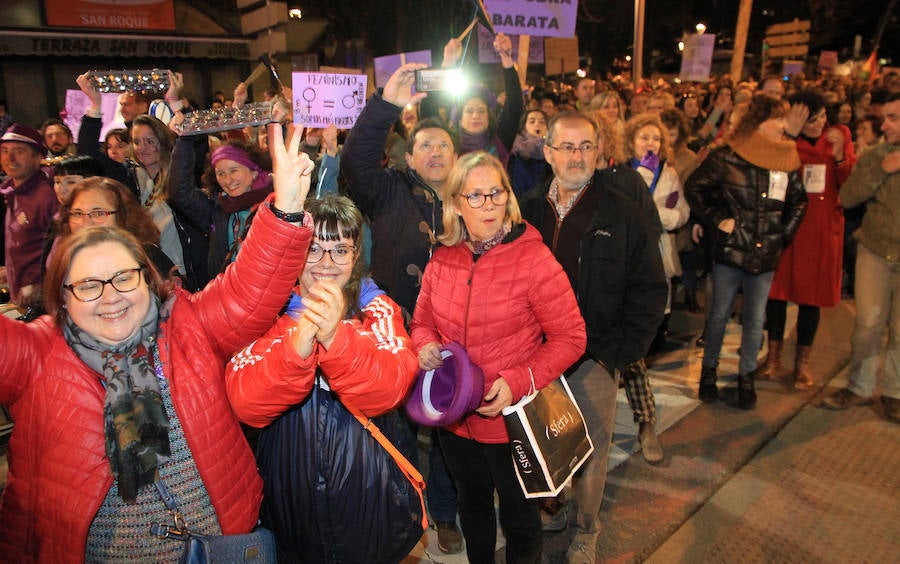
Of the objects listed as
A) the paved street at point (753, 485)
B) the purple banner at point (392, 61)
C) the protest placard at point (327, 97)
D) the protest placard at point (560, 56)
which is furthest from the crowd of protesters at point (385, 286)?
the protest placard at point (560, 56)

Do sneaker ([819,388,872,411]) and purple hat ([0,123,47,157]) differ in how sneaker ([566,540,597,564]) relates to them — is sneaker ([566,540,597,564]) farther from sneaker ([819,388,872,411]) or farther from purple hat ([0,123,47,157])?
purple hat ([0,123,47,157])

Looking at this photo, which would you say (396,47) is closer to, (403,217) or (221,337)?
(403,217)

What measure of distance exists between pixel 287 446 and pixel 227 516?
28 cm

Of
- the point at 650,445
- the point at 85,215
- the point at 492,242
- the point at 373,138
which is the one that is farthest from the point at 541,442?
the point at 85,215

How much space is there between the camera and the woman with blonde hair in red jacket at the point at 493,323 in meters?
2.56

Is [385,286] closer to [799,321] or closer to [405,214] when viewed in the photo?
[405,214]

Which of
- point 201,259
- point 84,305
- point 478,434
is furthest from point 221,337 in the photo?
point 201,259

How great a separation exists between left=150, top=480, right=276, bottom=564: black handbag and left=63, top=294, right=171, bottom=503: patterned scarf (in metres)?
0.09

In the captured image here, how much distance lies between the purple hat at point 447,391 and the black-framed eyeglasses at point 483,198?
594mm

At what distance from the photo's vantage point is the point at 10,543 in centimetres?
182

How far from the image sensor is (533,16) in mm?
6207

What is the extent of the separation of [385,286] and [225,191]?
1.32 metres

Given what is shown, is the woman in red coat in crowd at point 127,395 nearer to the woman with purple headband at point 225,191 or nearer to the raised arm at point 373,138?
the raised arm at point 373,138

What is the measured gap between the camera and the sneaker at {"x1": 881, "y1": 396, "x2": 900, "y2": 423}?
4.66 meters
